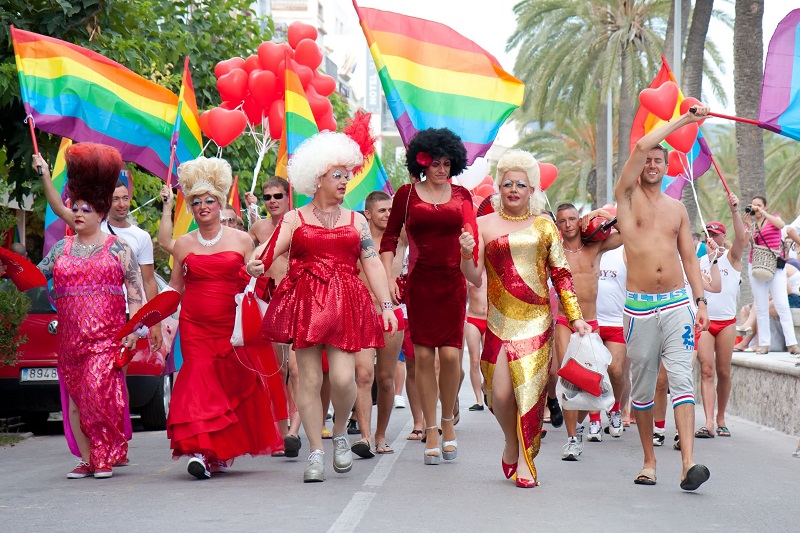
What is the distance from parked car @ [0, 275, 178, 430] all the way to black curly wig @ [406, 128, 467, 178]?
368 cm

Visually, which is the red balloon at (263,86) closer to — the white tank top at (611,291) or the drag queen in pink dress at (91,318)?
the white tank top at (611,291)

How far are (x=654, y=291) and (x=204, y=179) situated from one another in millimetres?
3252

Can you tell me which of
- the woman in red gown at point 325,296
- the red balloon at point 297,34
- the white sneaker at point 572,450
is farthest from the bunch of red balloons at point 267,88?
the white sneaker at point 572,450

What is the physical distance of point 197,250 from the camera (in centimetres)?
903

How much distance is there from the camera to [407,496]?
7.68 metres

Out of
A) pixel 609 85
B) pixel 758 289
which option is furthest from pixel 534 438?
pixel 609 85

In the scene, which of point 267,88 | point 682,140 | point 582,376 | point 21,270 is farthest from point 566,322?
point 267,88

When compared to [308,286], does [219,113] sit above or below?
above

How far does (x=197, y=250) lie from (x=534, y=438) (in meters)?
2.73

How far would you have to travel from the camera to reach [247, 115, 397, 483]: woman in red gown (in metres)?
8.52

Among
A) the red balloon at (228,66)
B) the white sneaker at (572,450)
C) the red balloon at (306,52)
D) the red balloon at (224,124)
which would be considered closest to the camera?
the white sneaker at (572,450)

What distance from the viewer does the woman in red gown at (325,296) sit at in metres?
8.52

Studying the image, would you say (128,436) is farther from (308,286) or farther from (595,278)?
(595,278)

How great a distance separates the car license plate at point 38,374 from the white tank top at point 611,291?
17.4 ft
